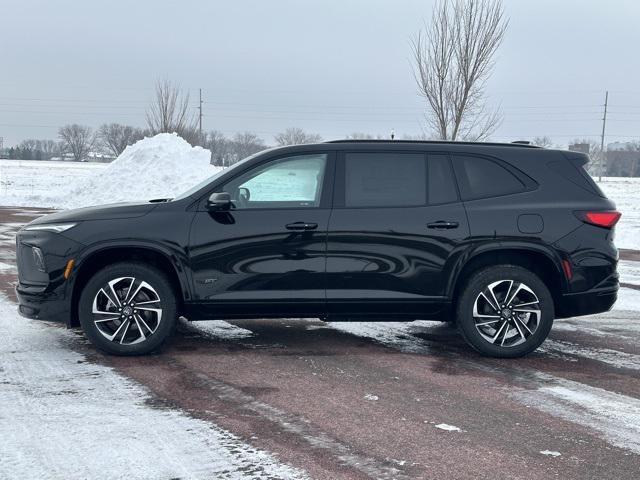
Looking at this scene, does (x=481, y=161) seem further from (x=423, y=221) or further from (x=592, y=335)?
(x=592, y=335)

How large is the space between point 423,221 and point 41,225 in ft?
10.7

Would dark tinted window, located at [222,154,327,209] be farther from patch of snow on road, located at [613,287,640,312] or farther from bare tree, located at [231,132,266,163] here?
bare tree, located at [231,132,266,163]

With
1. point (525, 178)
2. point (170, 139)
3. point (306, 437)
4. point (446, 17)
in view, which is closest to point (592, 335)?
point (525, 178)

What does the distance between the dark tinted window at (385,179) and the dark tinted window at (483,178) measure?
340mm

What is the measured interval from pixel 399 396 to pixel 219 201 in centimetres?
219

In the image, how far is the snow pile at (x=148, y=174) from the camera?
2452cm

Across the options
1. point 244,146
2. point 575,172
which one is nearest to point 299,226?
point 575,172

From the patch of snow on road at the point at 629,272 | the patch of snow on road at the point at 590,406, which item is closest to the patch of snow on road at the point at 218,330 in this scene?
the patch of snow on road at the point at 590,406

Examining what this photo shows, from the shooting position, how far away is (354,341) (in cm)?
687

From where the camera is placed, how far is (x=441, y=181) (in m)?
6.34

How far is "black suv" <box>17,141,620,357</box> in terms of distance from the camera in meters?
6.06

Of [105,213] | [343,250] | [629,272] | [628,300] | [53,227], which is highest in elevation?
[105,213]

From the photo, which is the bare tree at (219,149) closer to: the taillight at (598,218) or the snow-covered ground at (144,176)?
the snow-covered ground at (144,176)

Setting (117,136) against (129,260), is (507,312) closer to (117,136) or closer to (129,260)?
(129,260)
